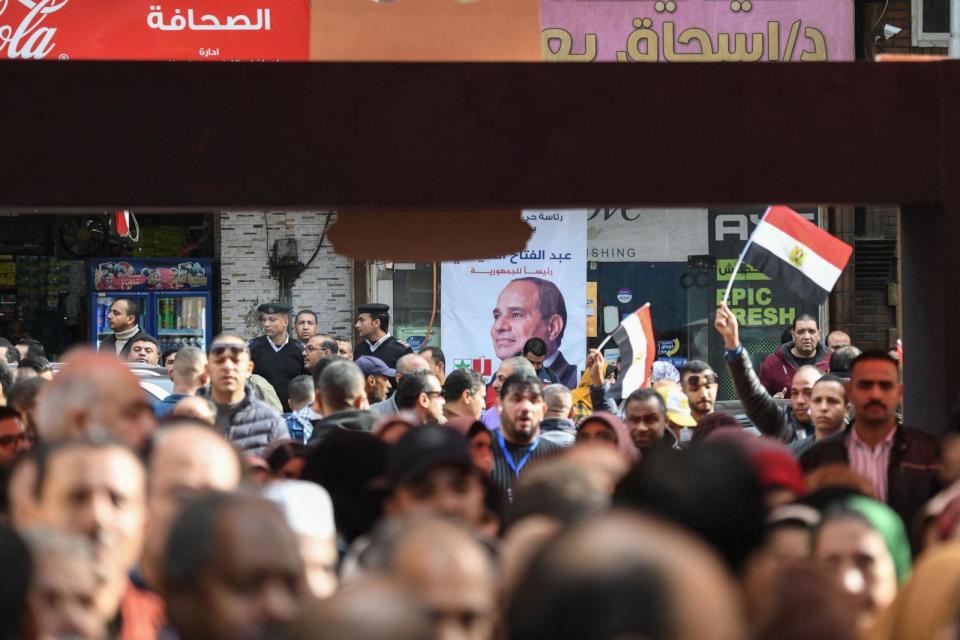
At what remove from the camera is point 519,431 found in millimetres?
7449

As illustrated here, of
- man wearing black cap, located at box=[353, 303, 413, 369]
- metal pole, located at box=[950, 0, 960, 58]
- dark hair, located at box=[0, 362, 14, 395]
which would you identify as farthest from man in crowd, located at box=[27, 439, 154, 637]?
metal pole, located at box=[950, 0, 960, 58]

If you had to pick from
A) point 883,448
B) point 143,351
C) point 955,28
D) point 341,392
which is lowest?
point 883,448

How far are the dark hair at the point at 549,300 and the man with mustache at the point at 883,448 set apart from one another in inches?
384

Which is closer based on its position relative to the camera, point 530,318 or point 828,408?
point 828,408

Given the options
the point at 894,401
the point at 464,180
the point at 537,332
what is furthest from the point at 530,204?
the point at 537,332

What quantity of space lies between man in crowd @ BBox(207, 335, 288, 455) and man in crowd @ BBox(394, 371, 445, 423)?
1.10 m

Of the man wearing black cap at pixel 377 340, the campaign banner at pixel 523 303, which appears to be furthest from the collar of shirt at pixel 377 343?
the campaign banner at pixel 523 303

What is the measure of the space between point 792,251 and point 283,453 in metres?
4.23

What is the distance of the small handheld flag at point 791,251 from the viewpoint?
9.10m

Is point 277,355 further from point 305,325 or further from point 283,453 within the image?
point 283,453

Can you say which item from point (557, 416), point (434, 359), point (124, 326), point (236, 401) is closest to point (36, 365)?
point (124, 326)

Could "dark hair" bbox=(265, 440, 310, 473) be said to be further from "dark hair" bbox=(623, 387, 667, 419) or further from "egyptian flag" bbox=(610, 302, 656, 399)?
"egyptian flag" bbox=(610, 302, 656, 399)

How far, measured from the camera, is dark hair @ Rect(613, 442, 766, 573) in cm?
312

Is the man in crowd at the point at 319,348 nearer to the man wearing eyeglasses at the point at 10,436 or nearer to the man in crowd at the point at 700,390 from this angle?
the man in crowd at the point at 700,390
